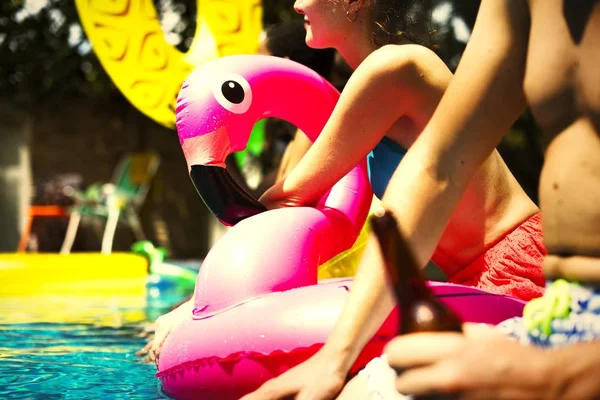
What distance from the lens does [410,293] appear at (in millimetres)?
1029

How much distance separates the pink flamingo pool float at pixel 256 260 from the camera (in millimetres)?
1723

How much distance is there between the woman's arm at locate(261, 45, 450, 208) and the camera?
186cm

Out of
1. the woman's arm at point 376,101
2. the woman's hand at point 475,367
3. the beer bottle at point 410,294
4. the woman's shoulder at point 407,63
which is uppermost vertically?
the woman's shoulder at point 407,63

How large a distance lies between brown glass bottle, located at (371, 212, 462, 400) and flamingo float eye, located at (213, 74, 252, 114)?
3.67 feet

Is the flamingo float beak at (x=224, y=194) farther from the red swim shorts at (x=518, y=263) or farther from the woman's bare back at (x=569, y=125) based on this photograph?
the woman's bare back at (x=569, y=125)

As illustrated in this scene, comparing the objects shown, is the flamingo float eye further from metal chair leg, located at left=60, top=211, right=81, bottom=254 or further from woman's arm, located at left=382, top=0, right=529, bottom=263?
metal chair leg, located at left=60, top=211, right=81, bottom=254

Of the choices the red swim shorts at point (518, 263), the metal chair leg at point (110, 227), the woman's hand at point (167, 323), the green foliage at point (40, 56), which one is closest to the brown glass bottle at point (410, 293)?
the red swim shorts at point (518, 263)

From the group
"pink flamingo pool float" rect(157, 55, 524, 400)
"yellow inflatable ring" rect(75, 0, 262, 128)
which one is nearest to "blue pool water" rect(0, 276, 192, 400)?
"pink flamingo pool float" rect(157, 55, 524, 400)

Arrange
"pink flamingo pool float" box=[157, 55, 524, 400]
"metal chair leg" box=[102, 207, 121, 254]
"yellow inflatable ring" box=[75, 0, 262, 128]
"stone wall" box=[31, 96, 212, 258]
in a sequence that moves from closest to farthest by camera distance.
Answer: "pink flamingo pool float" box=[157, 55, 524, 400] < "yellow inflatable ring" box=[75, 0, 262, 128] < "metal chair leg" box=[102, 207, 121, 254] < "stone wall" box=[31, 96, 212, 258]

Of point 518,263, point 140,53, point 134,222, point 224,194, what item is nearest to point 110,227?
point 134,222

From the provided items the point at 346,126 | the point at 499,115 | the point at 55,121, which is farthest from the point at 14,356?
the point at 55,121

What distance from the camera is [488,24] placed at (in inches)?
50.7

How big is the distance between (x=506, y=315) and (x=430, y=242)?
0.44 m

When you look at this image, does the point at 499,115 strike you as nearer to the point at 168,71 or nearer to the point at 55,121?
the point at 168,71
